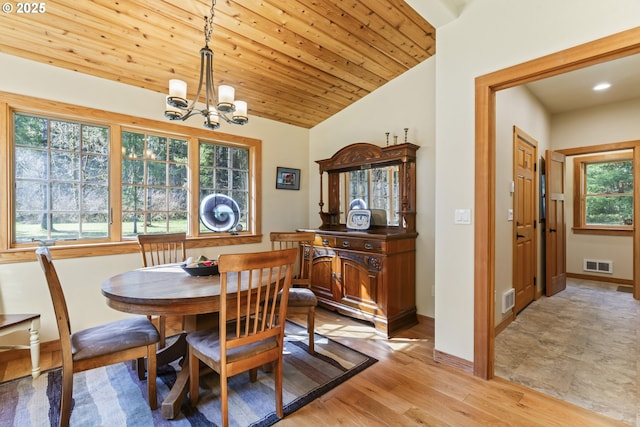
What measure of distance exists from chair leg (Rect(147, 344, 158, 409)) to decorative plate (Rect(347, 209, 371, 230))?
238cm

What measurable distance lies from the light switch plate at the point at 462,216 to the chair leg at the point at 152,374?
7.33ft

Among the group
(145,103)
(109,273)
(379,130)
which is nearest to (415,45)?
(379,130)

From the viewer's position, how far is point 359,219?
355 cm

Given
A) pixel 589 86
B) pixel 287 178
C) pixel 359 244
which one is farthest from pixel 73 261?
pixel 589 86

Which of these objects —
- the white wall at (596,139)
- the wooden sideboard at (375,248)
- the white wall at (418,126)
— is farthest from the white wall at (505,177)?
the white wall at (596,139)

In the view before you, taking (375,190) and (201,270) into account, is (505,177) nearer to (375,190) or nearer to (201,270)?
(375,190)

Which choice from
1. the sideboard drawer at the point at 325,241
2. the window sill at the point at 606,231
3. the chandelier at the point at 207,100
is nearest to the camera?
the chandelier at the point at 207,100

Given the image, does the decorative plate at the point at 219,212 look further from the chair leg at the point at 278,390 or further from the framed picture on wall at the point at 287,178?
the chair leg at the point at 278,390

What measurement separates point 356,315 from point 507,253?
5.57 ft

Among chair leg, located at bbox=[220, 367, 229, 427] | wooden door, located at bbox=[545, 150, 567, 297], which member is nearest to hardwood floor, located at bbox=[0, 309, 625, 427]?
chair leg, located at bbox=[220, 367, 229, 427]

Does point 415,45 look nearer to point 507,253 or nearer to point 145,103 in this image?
point 507,253

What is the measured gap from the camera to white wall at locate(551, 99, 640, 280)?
4.16 meters

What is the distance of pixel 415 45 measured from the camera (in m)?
2.95

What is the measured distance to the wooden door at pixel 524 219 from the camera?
3.27 meters
